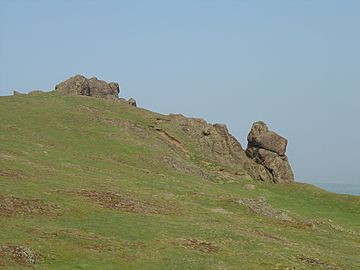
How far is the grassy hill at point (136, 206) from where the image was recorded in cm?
3469

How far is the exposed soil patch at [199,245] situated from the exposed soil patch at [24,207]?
1092 centimetres

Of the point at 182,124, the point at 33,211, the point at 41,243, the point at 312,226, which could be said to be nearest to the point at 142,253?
the point at 41,243

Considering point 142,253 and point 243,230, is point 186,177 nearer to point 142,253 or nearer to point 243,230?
point 243,230

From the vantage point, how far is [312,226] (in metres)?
53.5

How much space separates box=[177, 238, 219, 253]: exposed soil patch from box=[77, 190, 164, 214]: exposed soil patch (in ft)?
27.2

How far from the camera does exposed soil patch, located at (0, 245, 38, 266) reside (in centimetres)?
3005

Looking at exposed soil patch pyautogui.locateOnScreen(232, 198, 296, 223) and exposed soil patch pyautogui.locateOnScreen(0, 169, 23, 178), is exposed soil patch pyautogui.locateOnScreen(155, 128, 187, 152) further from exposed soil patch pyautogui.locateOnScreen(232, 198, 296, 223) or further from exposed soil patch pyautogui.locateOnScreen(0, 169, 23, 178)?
exposed soil patch pyautogui.locateOnScreen(0, 169, 23, 178)

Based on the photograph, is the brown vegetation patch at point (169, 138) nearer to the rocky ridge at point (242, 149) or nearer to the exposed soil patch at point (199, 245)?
the rocky ridge at point (242, 149)

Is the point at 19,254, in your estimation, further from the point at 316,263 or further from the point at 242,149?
the point at 242,149

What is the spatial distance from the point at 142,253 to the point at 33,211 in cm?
1079

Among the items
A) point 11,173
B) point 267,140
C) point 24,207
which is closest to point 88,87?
point 267,140

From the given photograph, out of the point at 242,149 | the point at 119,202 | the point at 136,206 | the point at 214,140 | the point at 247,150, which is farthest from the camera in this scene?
the point at 242,149

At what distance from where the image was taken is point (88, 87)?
389 ft

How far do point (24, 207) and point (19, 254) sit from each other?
10145mm
